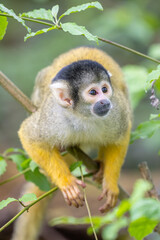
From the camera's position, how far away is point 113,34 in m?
7.11

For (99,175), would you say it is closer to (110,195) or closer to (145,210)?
(110,195)

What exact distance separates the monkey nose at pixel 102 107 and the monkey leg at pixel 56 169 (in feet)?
1.80

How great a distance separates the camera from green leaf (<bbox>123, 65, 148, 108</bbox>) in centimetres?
362

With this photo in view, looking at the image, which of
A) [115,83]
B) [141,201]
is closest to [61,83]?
[115,83]

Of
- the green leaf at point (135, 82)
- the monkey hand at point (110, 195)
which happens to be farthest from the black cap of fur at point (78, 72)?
the monkey hand at point (110, 195)

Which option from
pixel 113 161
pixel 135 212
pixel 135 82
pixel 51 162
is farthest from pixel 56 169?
pixel 135 212

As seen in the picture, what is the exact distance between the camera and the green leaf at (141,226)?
141cm

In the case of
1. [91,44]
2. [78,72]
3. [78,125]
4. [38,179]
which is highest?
[91,44]

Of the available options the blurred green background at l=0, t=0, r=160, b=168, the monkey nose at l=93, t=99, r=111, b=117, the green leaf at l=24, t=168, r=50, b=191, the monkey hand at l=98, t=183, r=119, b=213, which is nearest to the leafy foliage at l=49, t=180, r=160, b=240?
the green leaf at l=24, t=168, r=50, b=191

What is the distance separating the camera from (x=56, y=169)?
3.28 meters

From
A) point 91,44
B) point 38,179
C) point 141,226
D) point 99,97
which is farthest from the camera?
point 91,44

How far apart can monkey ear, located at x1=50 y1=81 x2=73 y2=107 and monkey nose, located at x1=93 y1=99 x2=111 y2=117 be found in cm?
28

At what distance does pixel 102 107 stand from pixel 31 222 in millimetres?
1792

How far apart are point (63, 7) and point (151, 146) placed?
14.9 feet
